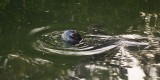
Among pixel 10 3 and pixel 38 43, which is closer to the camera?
pixel 38 43

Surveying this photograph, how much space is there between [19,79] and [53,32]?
5.61 ft

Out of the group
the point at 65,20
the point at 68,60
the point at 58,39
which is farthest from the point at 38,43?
the point at 65,20

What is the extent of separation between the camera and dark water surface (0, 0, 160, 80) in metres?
5.36

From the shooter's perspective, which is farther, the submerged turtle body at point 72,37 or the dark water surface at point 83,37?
the submerged turtle body at point 72,37

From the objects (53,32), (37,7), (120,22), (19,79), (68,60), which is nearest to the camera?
(19,79)

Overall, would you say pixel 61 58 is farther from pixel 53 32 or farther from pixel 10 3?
pixel 10 3

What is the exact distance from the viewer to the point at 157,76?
5176 mm

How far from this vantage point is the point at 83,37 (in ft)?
21.2

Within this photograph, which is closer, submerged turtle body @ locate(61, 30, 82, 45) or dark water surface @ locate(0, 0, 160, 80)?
dark water surface @ locate(0, 0, 160, 80)

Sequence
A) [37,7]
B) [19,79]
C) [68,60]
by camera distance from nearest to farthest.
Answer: [19,79] < [68,60] < [37,7]

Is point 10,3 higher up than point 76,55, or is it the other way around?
point 10,3

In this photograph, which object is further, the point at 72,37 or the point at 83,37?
the point at 83,37

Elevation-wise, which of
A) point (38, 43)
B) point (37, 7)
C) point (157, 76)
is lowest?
point (157, 76)

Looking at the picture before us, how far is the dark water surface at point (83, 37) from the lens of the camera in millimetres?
5359
